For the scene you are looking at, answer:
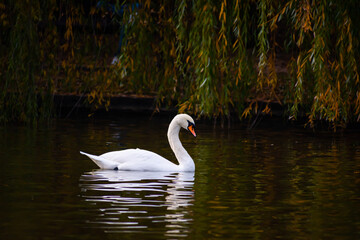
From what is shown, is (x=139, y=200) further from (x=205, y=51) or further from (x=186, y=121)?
(x=205, y=51)

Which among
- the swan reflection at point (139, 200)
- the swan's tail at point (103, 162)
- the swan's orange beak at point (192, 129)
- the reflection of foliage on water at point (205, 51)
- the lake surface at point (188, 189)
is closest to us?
the lake surface at point (188, 189)

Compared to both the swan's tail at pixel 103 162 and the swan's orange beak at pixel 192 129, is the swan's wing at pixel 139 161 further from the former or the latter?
the swan's orange beak at pixel 192 129

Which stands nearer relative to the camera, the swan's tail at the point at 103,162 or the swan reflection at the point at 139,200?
the swan reflection at the point at 139,200

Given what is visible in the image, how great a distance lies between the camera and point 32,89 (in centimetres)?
1423

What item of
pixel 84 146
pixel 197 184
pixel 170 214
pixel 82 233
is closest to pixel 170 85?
pixel 84 146

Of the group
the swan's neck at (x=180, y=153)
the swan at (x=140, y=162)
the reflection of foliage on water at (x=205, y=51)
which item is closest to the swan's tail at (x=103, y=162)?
the swan at (x=140, y=162)

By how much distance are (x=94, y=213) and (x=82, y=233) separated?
866 millimetres

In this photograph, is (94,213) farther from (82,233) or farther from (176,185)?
(176,185)

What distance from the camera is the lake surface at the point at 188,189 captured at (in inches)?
302

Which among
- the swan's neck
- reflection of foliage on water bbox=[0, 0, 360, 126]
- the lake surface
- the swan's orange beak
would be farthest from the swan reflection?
reflection of foliage on water bbox=[0, 0, 360, 126]

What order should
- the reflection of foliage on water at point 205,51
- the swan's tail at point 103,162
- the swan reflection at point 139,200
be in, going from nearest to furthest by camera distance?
the swan reflection at point 139,200 → the swan's tail at point 103,162 → the reflection of foliage on water at point 205,51

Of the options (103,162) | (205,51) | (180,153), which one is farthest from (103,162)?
(205,51)

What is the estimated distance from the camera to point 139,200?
9016mm

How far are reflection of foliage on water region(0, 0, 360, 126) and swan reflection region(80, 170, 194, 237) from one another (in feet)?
5.81
